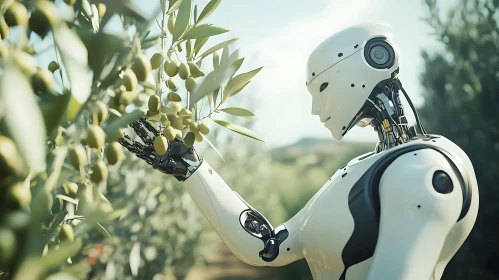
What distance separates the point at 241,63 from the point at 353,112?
0.30m

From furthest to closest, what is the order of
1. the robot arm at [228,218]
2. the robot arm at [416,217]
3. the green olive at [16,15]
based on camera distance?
the robot arm at [228,218] → the robot arm at [416,217] → the green olive at [16,15]

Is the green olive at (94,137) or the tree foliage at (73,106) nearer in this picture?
the tree foliage at (73,106)

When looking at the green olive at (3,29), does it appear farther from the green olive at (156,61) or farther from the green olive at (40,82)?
the green olive at (156,61)

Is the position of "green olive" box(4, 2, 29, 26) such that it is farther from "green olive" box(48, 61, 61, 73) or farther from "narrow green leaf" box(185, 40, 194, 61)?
"narrow green leaf" box(185, 40, 194, 61)

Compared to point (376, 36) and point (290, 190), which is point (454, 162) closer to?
point (376, 36)

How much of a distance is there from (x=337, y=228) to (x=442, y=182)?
198 millimetres

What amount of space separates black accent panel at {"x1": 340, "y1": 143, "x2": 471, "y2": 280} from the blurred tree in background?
9.61 ft

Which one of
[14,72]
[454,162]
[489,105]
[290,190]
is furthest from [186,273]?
[290,190]

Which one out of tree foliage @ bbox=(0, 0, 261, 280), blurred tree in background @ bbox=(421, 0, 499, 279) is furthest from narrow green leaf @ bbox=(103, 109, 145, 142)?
blurred tree in background @ bbox=(421, 0, 499, 279)

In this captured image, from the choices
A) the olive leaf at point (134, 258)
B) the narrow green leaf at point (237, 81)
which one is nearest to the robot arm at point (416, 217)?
the narrow green leaf at point (237, 81)

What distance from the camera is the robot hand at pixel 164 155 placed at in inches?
35.5

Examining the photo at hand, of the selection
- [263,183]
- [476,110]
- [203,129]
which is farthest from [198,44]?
[263,183]

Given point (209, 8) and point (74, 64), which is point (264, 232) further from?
point (74, 64)

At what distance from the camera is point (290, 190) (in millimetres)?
7836
